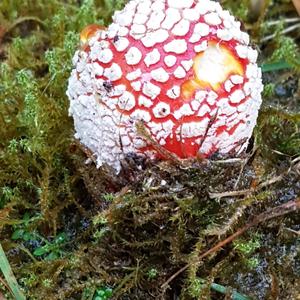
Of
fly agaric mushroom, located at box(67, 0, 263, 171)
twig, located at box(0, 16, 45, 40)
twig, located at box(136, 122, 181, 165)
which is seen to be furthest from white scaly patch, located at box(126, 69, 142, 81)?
twig, located at box(0, 16, 45, 40)

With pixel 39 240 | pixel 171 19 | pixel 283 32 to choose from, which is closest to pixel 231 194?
pixel 171 19

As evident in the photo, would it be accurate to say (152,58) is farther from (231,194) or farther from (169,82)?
(231,194)

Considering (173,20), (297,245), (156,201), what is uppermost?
(173,20)

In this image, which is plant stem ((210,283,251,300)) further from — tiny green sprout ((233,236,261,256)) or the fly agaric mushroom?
the fly agaric mushroom

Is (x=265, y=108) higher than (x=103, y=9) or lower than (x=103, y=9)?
lower

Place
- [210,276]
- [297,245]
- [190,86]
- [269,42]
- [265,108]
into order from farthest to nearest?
[269,42], [265,108], [297,245], [210,276], [190,86]

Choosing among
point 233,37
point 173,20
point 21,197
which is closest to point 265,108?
point 233,37

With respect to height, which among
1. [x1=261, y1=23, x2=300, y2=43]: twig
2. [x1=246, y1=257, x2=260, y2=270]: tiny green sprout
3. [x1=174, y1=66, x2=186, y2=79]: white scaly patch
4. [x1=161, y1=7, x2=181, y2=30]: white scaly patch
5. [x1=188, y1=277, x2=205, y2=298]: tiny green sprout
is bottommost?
[x1=246, y1=257, x2=260, y2=270]: tiny green sprout

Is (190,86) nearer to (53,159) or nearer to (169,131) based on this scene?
(169,131)
